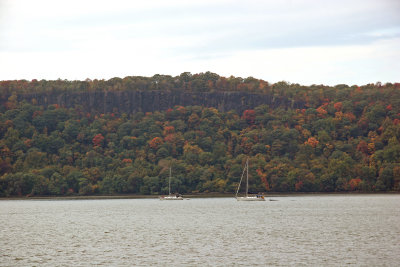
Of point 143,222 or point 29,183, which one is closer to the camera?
point 143,222

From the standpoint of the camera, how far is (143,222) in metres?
102

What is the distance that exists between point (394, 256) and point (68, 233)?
147 ft

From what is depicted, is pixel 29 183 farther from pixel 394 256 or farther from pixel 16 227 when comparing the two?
pixel 394 256

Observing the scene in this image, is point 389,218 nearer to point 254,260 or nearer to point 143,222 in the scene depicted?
point 143,222

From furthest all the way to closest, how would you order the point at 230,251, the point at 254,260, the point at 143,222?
the point at 143,222, the point at 230,251, the point at 254,260

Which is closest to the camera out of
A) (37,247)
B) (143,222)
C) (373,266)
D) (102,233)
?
(373,266)

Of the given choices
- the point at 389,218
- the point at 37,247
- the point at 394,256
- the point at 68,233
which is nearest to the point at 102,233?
the point at 68,233

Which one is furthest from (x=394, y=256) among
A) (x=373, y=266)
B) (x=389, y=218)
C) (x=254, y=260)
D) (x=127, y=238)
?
(x=389, y=218)

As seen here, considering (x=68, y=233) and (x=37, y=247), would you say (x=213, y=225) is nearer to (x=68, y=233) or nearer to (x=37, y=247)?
(x=68, y=233)

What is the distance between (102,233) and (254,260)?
1276 inches

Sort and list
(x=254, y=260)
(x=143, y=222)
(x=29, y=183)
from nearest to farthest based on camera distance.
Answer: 1. (x=254, y=260)
2. (x=143, y=222)
3. (x=29, y=183)

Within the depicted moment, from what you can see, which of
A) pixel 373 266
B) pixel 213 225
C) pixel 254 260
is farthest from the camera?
pixel 213 225

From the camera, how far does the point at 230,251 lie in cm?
6250

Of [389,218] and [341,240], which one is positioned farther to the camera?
[389,218]
